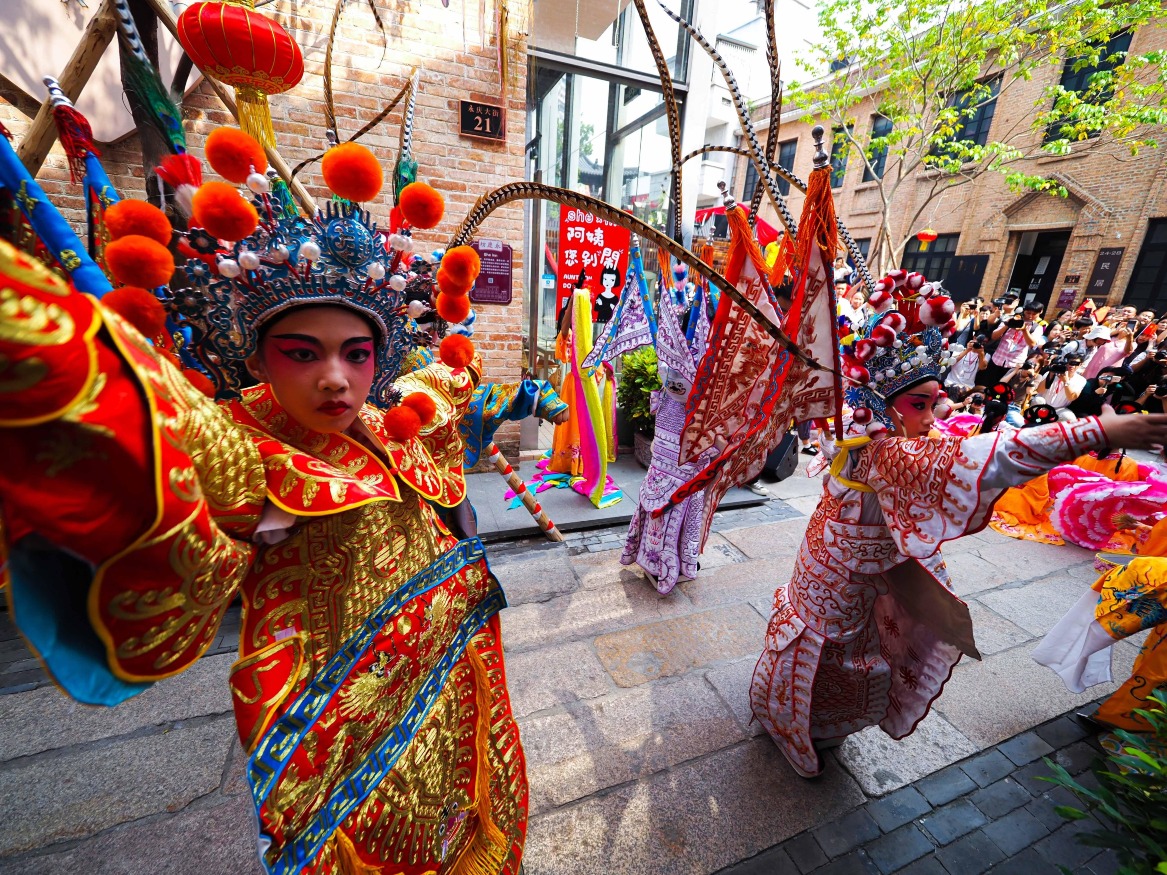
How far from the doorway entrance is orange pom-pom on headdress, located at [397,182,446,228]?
17756 mm

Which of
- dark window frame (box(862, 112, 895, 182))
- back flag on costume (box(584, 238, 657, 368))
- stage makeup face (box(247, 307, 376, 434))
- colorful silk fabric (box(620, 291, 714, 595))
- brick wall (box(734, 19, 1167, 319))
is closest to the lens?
stage makeup face (box(247, 307, 376, 434))

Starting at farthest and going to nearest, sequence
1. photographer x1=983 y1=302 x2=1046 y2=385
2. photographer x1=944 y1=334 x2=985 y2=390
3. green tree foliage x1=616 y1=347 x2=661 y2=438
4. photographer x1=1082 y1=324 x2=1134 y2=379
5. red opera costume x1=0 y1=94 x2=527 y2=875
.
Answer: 1. photographer x1=983 y1=302 x2=1046 y2=385
2. photographer x1=1082 y1=324 x2=1134 y2=379
3. photographer x1=944 y1=334 x2=985 y2=390
4. green tree foliage x1=616 y1=347 x2=661 y2=438
5. red opera costume x1=0 y1=94 x2=527 y2=875

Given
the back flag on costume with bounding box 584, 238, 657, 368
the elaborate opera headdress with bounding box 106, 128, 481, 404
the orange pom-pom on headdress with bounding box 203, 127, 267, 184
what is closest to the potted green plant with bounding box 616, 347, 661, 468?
the back flag on costume with bounding box 584, 238, 657, 368

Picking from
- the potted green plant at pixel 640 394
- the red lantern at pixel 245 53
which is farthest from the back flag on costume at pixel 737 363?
the potted green plant at pixel 640 394

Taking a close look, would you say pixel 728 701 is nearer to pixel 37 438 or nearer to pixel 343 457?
pixel 343 457

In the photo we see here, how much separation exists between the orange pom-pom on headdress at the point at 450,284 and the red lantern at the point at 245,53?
1056 mm

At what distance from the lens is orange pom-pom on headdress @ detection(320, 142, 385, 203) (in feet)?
3.80

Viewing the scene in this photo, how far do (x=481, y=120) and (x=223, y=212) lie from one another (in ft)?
14.4

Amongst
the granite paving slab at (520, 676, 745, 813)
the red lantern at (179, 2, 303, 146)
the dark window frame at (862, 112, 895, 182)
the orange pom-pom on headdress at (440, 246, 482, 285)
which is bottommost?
the granite paving slab at (520, 676, 745, 813)

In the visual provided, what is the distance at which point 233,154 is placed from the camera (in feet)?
3.58

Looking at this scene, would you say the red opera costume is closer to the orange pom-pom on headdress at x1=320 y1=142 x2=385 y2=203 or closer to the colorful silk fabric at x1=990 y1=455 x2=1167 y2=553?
the orange pom-pom on headdress at x1=320 y1=142 x2=385 y2=203

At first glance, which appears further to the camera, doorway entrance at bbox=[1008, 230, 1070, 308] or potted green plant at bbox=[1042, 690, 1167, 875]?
doorway entrance at bbox=[1008, 230, 1070, 308]

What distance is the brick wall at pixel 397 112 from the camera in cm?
383

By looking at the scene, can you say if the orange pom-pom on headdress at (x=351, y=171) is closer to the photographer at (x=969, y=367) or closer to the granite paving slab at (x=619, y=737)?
the granite paving slab at (x=619, y=737)
